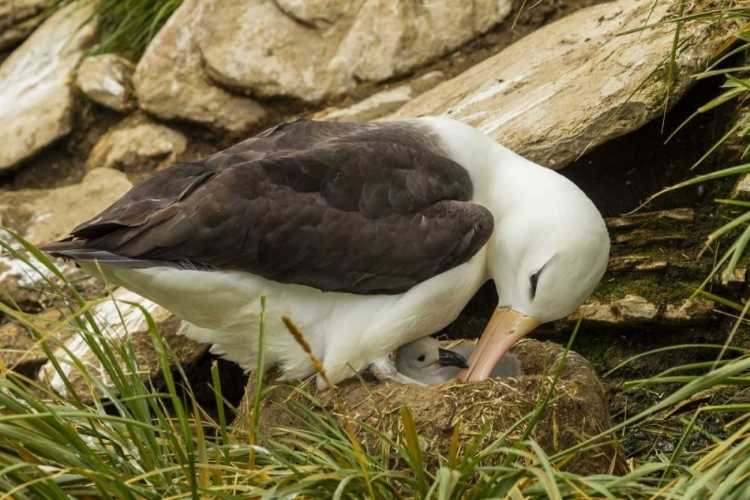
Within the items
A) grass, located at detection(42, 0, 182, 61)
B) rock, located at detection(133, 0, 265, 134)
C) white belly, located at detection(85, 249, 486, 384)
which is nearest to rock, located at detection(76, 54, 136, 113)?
grass, located at detection(42, 0, 182, 61)

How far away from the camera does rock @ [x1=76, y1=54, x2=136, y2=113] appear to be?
841cm

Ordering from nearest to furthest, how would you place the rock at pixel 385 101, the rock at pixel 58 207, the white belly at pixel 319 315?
the white belly at pixel 319 315 < the rock at pixel 385 101 < the rock at pixel 58 207

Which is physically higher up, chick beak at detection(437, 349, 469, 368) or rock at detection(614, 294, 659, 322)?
chick beak at detection(437, 349, 469, 368)

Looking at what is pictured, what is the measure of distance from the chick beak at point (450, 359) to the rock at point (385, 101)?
2.72 meters

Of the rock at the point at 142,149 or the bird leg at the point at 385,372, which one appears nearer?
the bird leg at the point at 385,372

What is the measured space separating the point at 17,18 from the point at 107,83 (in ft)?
5.57

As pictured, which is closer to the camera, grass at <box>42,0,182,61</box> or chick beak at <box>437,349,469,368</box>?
chick beak at <box>437,349,469,368</box>

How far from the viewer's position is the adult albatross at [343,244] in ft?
14.7

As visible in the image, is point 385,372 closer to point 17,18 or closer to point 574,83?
point 574,83

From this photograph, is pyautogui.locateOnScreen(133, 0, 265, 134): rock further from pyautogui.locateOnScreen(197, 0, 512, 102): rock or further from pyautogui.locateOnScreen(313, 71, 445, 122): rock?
pyautogui.locateOnScreen(313, 71, 445, 122): rock

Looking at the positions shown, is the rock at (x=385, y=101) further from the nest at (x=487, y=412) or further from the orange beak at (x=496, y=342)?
the nest at (x=487, y=412)

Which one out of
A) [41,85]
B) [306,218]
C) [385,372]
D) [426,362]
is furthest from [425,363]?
[41,85]

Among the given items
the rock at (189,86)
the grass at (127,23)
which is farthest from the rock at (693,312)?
the grass at (127,23)

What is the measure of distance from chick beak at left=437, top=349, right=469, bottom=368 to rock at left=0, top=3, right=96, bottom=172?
4433mm
